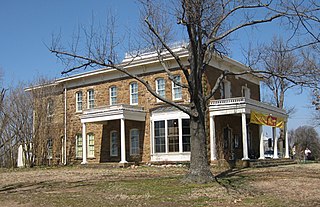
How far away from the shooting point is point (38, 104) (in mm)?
32094

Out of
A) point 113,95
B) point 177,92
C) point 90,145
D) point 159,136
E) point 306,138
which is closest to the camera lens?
point 177,92

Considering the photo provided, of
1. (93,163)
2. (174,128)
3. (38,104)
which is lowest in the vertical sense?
(93,163)

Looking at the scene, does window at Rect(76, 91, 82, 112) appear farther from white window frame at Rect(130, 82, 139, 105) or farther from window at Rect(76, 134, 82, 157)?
white window frame at Rect(130, 82, 139, 105)

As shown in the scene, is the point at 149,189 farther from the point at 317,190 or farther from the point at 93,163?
the point at 93,163

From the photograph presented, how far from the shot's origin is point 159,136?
27.9m

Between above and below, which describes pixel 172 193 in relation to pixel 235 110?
below

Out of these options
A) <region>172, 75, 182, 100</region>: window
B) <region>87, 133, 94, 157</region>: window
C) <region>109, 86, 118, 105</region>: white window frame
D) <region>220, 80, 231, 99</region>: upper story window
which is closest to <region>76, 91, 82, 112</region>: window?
<region>87, 133, 94, 157</region>: window

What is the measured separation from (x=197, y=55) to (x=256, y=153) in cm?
1877

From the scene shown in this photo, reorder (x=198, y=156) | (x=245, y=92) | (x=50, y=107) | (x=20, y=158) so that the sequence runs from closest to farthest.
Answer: (x=198, y=156) → (x=245, y=92) → (x=50, y=107) → (x=20, y=158)

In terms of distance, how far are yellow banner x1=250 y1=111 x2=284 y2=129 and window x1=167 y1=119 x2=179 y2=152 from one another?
483 cm

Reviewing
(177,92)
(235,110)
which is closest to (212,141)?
(235,110)

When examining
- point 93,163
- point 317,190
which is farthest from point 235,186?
point 93,163

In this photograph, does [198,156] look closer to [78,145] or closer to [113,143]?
[113,143]

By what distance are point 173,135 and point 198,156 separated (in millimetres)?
11716
